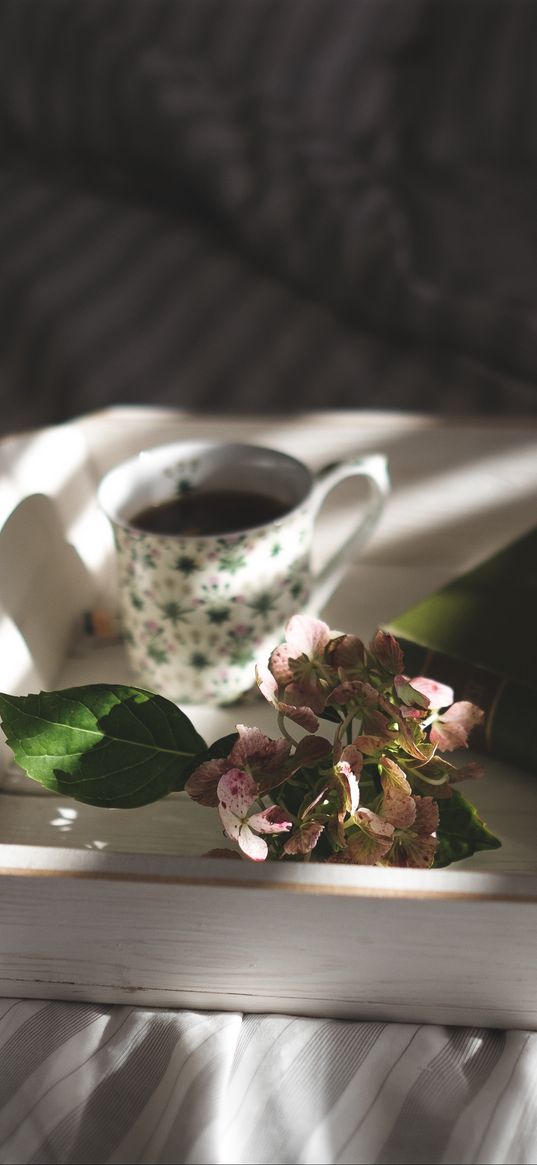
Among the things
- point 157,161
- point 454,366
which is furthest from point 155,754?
point 157,161

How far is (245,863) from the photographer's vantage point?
0.38 m

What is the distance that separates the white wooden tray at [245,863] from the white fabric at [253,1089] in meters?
0.01

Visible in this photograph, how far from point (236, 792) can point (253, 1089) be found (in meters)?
0.12

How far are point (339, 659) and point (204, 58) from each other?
4.40 feet

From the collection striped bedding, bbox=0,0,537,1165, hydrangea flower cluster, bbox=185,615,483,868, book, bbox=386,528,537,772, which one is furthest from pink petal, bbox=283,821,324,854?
striped bedding, bbox=0,0,537,1165

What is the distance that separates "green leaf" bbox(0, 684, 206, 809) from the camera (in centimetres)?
44

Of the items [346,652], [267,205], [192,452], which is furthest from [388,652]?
[267,205]

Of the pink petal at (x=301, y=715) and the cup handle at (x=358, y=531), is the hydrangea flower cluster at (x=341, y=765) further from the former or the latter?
the cup handle at (x=358, y=531)

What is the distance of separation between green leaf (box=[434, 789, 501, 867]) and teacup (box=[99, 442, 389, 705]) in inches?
7.1

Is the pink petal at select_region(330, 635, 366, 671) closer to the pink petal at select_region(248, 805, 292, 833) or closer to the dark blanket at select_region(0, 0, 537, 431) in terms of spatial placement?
the pink petal at select_region(248, 805, 292, 833)

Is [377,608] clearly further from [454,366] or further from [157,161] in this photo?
[157,161]

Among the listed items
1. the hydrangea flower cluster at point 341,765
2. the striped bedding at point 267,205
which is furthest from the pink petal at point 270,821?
the striped bedding at point 267,205

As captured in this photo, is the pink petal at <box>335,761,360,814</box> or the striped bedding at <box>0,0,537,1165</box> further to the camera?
the striped bedding at <box>0,0,537,1165</box>

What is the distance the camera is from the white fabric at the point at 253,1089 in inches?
15.2
